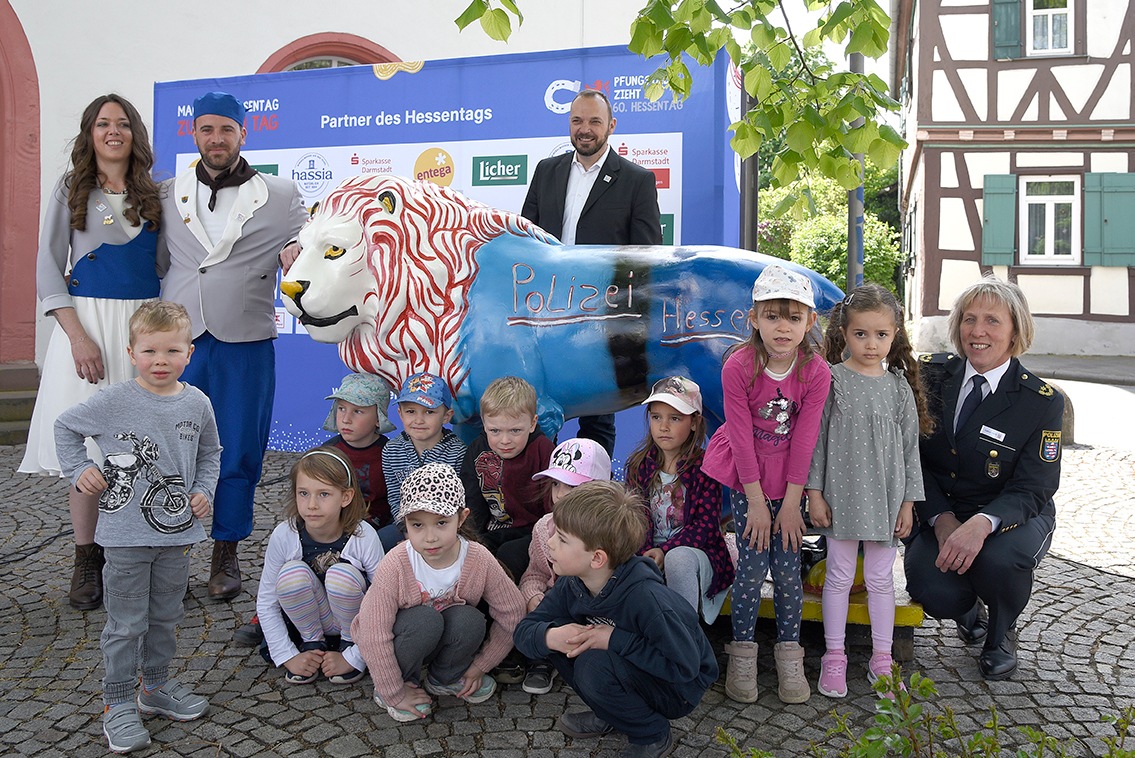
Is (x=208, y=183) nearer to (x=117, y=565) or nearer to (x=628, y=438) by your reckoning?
(x=117, y=565)

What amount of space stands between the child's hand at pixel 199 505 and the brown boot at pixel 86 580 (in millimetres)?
1294

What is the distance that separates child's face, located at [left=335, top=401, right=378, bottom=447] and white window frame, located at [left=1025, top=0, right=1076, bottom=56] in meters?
15.9

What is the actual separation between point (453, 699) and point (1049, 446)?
7.10 feet

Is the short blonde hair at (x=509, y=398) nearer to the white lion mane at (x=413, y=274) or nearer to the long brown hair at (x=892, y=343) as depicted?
the white lion mane at (x=413, y=274)

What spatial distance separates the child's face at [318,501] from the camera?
3.22 m

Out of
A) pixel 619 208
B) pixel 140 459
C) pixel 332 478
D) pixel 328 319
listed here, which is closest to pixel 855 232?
pixel 619 208

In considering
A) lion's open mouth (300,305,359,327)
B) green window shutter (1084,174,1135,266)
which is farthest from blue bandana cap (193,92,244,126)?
green window shutter (1084,174,1135,266)

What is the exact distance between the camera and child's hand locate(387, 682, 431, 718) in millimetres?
2961

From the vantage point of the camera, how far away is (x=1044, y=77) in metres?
15.9

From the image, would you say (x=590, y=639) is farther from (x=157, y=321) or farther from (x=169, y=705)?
(x=157, y=321)

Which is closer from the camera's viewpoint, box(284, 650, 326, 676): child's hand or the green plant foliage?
the green plant foliage

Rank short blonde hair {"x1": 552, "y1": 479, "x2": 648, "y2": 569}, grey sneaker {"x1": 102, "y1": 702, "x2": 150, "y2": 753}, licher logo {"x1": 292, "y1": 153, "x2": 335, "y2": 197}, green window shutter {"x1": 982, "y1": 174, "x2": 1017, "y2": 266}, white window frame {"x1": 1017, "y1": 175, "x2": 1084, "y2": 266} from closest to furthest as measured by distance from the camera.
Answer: short blonde hair {"x1": 552, "y1": 479, "x2": 648, "y2": 569}, grey sneaker {"x1": 102, "y1": 702, "x2": 150, "y2": 753}, licher logo {"x1": 292, "y1": 153, "x2": 335, "y2": 197}, white window frame {"x1": 1017, "y1": 175, "x2": 1084, "y2": 266}, green window shutter {"x1": 982, "y1": 174, "x2": 1017, "y2": 266}

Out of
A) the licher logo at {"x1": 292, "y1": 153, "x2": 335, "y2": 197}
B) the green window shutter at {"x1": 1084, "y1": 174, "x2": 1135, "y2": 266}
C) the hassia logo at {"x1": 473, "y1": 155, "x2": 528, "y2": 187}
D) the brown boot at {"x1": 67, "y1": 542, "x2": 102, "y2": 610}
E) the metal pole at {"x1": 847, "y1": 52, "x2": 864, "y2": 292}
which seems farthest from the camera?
the green window shutter at {"x1": 1084, "y1": 174, "x2": 1135, "y2": 266}

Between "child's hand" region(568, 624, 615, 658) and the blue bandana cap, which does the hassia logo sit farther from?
"child's hand" region(568, 624, 615, 658)
